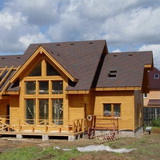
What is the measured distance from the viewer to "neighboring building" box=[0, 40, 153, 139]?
23234mm

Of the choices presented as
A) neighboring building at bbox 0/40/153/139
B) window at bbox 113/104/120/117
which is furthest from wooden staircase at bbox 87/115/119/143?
window at bbox 113/104/120/117

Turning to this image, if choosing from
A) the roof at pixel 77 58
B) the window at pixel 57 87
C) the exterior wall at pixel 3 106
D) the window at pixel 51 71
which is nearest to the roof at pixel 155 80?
the roof at pixel 77 58

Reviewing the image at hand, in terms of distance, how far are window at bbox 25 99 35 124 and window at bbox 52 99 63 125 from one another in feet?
4.78

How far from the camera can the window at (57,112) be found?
2348 cm

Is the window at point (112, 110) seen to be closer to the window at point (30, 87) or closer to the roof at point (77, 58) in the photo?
the roof at point (77, 58)

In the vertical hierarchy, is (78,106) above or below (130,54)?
below

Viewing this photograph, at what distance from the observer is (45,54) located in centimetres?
2325

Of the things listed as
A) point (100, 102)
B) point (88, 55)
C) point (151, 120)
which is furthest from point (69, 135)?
point (151, 120)

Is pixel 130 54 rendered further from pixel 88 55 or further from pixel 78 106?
pixel 78 106

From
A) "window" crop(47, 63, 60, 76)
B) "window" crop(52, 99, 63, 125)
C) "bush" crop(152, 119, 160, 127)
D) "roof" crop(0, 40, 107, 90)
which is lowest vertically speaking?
"bush" crop(152, 119, 160, 127)

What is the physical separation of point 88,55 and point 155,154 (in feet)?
45.3

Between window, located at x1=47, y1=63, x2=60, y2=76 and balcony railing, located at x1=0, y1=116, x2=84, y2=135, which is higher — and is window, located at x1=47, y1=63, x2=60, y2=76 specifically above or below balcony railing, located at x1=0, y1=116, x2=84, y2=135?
above

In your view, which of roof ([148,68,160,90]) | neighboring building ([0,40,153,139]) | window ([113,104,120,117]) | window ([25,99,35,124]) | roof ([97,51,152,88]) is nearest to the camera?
neighboring building ([0,40,153,139])

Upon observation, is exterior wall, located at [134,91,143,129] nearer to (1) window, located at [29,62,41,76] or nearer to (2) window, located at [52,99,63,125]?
(2) window, located at [52,99,63,125]
